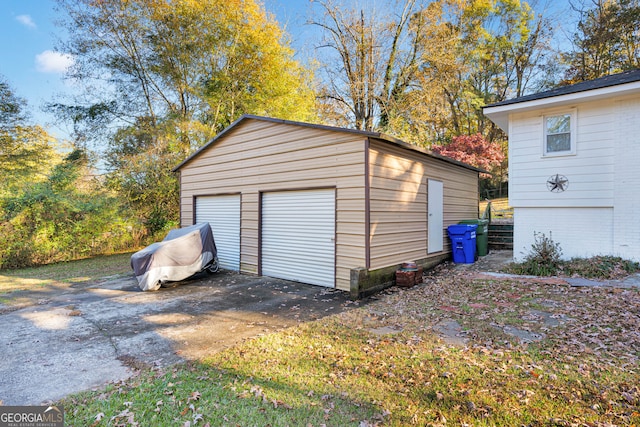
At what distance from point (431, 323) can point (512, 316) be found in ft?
3.64

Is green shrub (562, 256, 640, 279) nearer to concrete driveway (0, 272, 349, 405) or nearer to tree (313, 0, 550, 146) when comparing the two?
concrete driveway (0, 272, 349, 405)

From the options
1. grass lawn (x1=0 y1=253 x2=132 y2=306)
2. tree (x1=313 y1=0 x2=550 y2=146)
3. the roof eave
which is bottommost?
grass lawn (x1=0 y1=253 x2=132 y2=306)

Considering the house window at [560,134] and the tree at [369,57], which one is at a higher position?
the tree at [369,57]

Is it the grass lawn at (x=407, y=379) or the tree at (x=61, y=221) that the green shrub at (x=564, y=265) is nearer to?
the grass lawn at (x=407, y=379)

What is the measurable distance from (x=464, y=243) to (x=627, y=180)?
3.41 metres

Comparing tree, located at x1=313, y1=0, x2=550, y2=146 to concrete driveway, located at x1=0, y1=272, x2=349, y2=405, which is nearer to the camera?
concrete driveway, located at x1=0, y1=272, x2=349, y2=405

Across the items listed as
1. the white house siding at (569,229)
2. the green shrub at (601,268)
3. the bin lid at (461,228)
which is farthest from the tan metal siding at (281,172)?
the white house siding at (569,229)

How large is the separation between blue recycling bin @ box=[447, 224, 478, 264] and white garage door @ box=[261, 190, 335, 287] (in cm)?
395

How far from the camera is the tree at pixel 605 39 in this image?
1387 cm

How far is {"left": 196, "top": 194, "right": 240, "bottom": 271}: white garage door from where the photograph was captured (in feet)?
27.8

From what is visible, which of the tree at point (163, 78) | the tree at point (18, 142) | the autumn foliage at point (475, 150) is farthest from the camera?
the autumn foliage at point (475, 150)

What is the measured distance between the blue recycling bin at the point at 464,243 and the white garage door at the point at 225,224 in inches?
228

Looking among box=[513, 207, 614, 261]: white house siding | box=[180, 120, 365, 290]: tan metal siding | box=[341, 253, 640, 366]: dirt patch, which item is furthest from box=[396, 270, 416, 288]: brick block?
box=[513, 207, 614, 261]: white house siding

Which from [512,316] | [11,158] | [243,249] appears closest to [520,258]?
[512,316]
